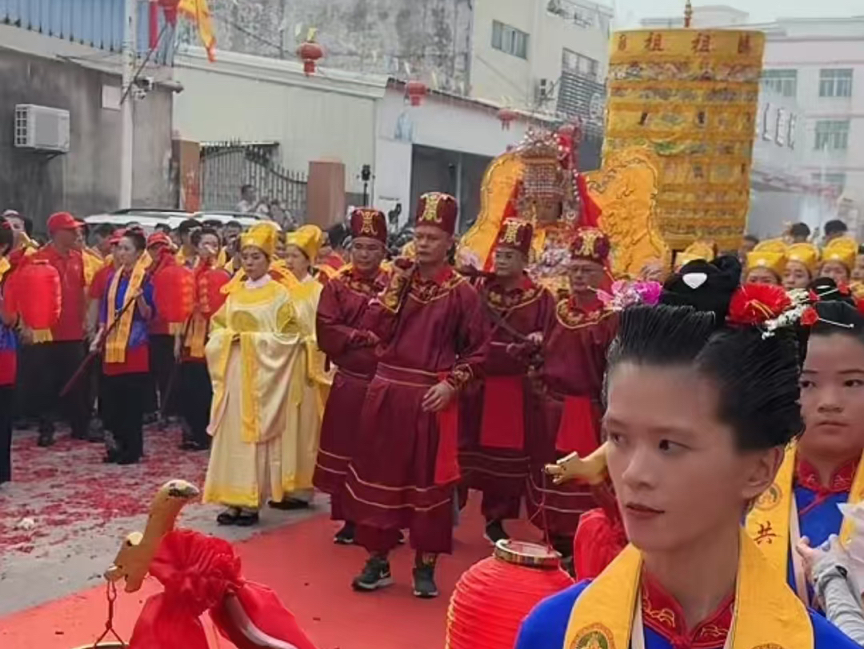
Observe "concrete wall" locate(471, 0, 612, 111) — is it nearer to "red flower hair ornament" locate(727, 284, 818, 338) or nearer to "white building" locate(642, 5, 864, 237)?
"white building" locate(642, 5, 864, 237)

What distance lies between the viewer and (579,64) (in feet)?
111

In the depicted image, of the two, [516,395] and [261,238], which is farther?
[261,238]

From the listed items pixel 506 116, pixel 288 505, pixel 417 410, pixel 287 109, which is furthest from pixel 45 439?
pixel 506 116

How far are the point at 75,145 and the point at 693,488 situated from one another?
14.4 m

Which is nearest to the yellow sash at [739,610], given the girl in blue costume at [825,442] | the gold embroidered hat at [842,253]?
the girl in blue costume at [825,442]

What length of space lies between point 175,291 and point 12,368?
1545 millimetres

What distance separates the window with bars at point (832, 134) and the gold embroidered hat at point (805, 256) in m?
32.0

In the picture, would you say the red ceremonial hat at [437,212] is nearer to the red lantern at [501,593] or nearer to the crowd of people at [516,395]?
the crowd of people at [516,395]

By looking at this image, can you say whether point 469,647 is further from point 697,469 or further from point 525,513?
point 525,513

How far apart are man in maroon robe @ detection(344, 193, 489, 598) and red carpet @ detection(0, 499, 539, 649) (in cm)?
25

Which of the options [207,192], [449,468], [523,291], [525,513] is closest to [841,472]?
[449,468]

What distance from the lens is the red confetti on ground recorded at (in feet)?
20.0

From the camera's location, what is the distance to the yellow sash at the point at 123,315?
24.9 feet

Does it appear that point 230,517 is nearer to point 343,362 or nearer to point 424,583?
point 343,362
